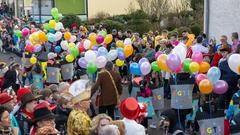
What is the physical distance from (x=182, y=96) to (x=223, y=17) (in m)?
9.87

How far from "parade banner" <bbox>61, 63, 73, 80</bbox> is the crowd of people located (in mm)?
31

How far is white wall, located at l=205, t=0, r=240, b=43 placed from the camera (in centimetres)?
1888

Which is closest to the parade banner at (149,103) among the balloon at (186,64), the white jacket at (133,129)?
the balloon at (186,64)

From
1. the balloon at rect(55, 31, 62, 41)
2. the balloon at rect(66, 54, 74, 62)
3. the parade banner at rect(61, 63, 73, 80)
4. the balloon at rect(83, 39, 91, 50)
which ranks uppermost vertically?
the balloon at rect(55, 31, 62, 41)

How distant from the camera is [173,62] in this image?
432 inches

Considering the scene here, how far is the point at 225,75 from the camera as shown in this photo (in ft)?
37.7

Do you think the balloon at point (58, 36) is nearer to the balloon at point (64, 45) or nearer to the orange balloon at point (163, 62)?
the balloon at point (64, 45)

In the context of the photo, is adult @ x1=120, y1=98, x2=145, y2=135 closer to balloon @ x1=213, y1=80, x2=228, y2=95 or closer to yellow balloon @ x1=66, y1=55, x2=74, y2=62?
balloon @ x1=213, y1=80, x2=228, y2=95

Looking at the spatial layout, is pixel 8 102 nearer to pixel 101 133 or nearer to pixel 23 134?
pixel 23 134

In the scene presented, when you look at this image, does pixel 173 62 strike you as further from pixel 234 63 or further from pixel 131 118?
pixel 131 118

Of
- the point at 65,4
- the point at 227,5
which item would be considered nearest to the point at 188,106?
the point at 227,5

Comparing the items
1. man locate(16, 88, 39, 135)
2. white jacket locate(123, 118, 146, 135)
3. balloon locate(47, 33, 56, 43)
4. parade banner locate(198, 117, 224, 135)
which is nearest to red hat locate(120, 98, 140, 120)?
white jacket locate(123, 118, 146, 135)

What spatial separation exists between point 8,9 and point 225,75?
114 feet

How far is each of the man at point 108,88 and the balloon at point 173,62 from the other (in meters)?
1.26
